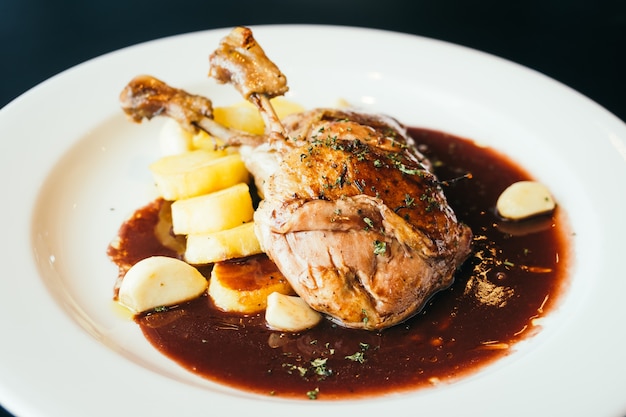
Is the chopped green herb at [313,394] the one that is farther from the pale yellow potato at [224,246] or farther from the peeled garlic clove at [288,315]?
the pale yellow potato at [224,246]

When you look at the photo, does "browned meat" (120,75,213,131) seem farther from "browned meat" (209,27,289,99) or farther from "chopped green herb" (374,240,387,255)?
"chopped green herb" (374,240,387,255)

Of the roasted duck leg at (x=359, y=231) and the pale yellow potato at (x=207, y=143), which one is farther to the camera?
the pale yellow potato at (x=207, y=143)

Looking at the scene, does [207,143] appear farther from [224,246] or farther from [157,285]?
[157,285]

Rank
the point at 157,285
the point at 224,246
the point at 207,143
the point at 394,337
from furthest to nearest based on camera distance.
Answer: the point at 207,143 < the point at 224,246 < the point at 157,285 < the point at 394,337

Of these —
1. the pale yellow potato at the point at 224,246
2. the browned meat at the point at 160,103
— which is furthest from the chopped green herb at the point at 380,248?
the browned meat at the point at 160,103

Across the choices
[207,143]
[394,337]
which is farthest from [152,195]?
[394,337]

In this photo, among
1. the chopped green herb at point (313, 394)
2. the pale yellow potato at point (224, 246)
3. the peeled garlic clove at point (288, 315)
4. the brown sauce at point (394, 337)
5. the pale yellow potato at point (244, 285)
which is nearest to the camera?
the chopped green herb at point (313, 394)
